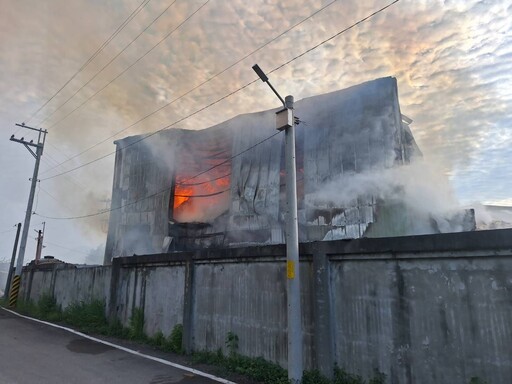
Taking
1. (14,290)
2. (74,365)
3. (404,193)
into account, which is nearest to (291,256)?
(74,365)

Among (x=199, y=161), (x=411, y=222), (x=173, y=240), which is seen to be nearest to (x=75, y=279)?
(x=173, y=240)

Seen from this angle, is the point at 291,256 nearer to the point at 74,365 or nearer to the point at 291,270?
the point at 291,270

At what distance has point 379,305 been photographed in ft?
20.3

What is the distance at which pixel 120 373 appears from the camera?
7375 mm

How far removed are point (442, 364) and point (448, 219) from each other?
730 inches

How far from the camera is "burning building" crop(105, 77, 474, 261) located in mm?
20047

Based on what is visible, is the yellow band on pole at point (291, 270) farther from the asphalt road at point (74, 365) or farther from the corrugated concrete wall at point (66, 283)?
the corrugated concrete wall at point (66, 283)

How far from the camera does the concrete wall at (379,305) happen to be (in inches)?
200

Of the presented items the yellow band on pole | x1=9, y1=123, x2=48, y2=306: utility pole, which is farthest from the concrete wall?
x1=9, y1=123, x2=48, y2=306: utility pole

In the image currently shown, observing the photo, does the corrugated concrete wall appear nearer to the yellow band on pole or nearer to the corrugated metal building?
the corrugated metal building

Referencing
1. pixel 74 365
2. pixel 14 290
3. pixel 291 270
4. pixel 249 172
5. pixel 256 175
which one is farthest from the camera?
pixel 249 172

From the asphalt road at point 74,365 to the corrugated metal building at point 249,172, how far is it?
1392 centimetres

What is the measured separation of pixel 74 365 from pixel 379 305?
6.87m

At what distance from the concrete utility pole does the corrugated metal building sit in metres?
13.6
